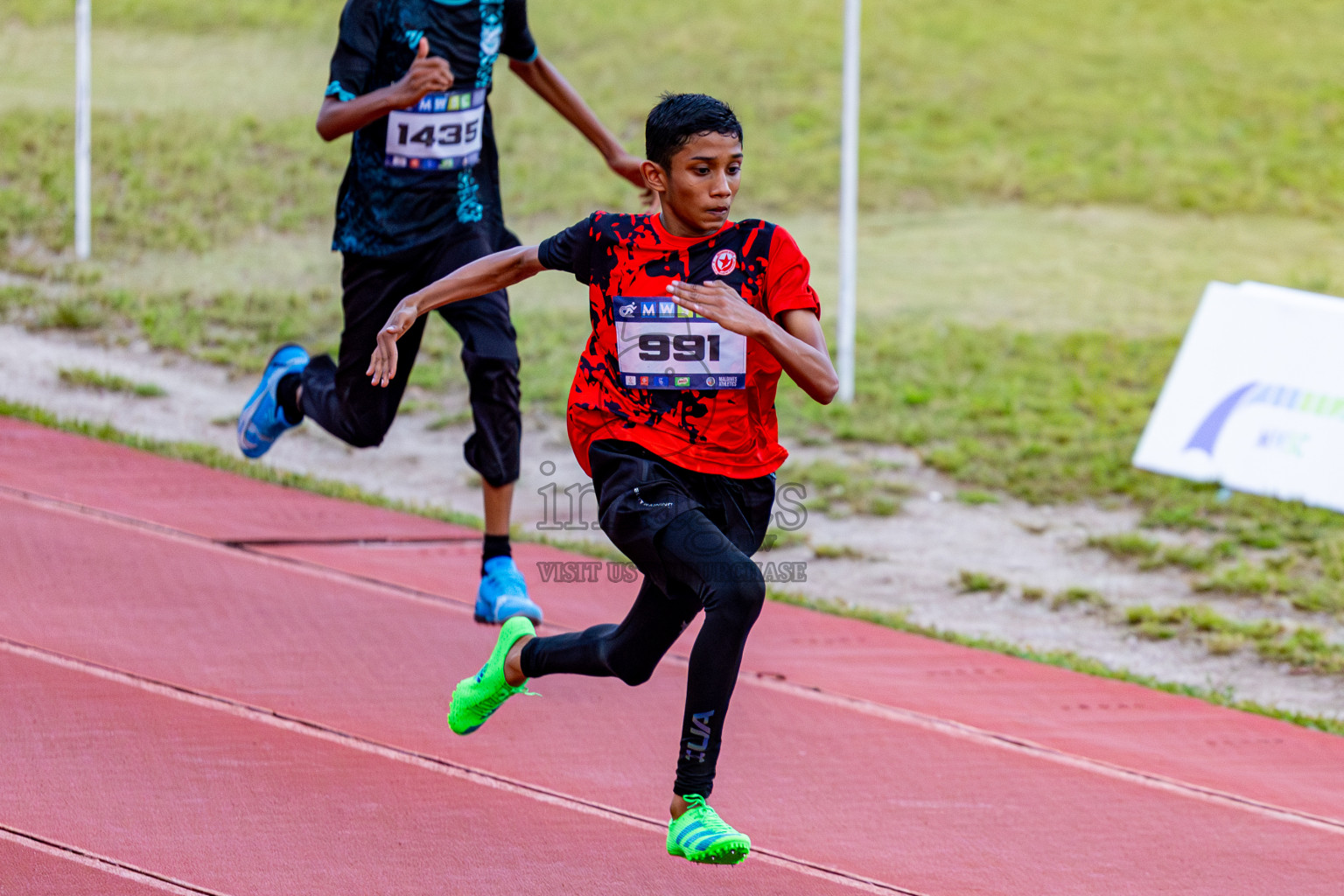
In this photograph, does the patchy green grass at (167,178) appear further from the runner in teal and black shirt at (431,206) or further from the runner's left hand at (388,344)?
→ the runner's left hand at (388,344)

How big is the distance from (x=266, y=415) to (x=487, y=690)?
1.98m

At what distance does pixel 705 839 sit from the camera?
325 centimetres

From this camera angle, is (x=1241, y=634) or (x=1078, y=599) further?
(x=1078, y=599)

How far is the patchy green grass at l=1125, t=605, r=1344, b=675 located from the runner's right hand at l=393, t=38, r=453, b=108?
3.88m

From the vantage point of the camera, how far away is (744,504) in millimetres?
3566

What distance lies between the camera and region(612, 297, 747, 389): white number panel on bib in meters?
3.45

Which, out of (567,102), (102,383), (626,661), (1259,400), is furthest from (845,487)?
(626,661)

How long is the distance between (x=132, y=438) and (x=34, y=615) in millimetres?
2795

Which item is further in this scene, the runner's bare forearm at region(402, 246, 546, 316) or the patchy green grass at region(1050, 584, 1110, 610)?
the patchy green grass at region(1050, 584, 1110, 610)

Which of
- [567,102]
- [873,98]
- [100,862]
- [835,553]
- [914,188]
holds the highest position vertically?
[873,98]

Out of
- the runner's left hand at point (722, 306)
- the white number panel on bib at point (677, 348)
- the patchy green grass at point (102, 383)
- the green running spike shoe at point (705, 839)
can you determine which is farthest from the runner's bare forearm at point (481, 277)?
the patchy green grass at point (102, 383)

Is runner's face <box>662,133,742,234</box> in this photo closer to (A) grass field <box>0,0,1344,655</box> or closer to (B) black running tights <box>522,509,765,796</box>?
(B) black running tights <box>522,509,765,796</box>

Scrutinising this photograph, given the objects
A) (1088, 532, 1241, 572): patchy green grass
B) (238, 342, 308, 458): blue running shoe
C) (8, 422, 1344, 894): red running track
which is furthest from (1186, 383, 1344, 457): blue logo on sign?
(238, 342, 308, 458): blue running shoe

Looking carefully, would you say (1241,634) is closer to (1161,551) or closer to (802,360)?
(1161,551)
